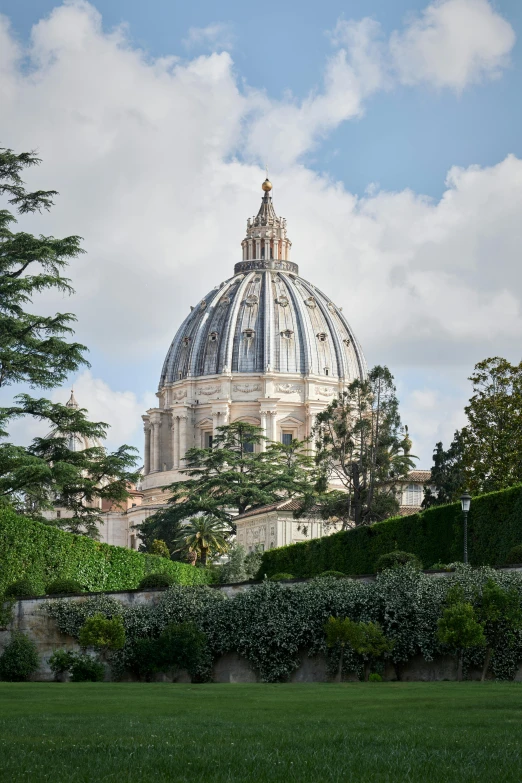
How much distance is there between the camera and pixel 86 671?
91.1 ft

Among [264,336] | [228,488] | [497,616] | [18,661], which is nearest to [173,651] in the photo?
[18,661]

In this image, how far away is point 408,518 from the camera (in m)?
38.3

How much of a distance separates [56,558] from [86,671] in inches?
297

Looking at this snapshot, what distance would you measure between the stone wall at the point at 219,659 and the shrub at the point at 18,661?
1.44ft

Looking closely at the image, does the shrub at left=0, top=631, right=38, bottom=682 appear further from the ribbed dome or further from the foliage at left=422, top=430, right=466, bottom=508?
the ribbed dome

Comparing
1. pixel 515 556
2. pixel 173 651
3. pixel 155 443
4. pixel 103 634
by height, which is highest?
pixel 155 443

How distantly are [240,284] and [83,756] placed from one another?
5163 inches

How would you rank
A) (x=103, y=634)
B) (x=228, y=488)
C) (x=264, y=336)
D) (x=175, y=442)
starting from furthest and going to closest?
(x=264, y=336) < (x=175, y=442) < (x=228, y=488) < (x=103, y=634)

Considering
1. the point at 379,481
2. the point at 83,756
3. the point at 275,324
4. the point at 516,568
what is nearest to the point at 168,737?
the point at 83,756

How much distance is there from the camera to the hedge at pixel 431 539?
32.4 m

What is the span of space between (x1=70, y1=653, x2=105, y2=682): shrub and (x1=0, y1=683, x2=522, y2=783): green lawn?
33.9 feet

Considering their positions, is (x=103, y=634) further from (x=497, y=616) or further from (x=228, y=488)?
(x=228, y=488)

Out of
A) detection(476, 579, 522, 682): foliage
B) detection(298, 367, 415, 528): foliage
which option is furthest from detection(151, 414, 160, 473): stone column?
detection(476, 579, 522, 682): foliage

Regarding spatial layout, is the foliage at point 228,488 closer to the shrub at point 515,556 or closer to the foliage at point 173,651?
the foliage at point 173,651
